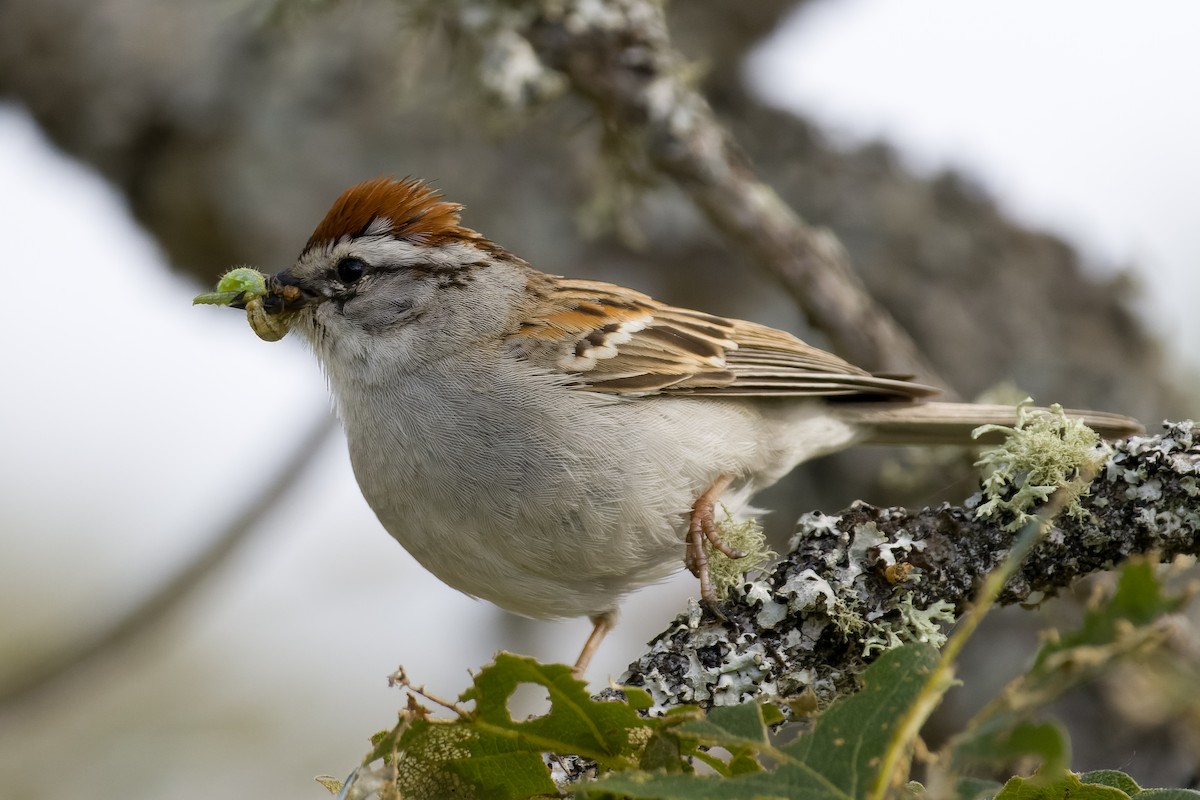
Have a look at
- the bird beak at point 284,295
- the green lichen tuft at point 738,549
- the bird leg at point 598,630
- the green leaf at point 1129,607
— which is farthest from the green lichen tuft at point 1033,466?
the bird beak at point 284,295

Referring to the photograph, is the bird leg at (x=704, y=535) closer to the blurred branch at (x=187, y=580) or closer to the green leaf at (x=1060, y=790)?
the green leaf at (x=1060, y=790)

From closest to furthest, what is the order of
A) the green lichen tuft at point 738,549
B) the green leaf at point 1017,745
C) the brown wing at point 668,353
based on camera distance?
the green leaf at point 1017,745 → the green lichen tuft at point 738,549 → the brown wing at point 668,353

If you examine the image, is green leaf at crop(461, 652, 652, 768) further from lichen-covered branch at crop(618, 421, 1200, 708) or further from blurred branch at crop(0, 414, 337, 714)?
blurred branch at crop(0, 414, 337, 714)

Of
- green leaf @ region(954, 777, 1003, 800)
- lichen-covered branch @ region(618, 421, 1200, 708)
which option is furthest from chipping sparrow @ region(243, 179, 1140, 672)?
green leaf @ region(954, 777, 1003, 800)

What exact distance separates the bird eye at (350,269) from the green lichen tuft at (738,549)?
3.94ft

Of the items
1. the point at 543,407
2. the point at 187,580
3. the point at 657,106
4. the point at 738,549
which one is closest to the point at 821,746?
the point at 738,549

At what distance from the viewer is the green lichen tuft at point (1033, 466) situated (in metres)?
1.93

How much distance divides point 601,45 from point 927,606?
2312 millimetres

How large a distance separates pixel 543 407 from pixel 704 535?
48 centimetres

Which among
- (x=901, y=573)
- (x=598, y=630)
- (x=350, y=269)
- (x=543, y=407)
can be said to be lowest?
(x=901, y=573)

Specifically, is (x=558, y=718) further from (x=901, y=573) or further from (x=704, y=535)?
(x=704, y=535)

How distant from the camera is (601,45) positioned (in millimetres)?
3604

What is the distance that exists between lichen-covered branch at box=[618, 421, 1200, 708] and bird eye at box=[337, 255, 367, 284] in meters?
1.56

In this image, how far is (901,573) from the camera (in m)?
1.88
